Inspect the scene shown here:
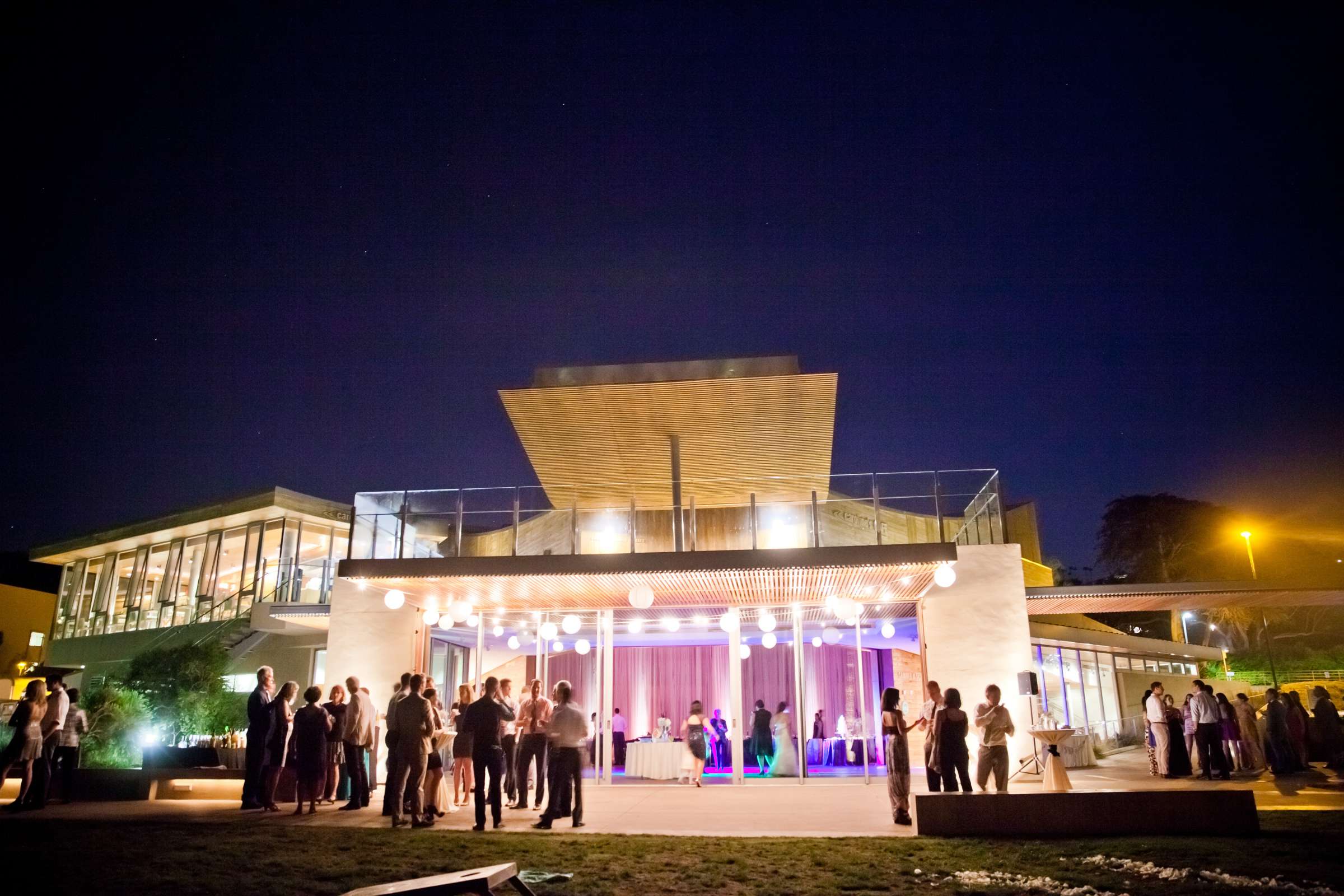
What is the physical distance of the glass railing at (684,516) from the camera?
46.1ft

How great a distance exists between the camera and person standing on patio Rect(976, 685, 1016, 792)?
10.1 m

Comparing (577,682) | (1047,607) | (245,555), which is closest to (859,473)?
(1047,607)

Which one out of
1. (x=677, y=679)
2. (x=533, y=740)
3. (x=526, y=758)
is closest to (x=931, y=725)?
(x=533, y=740)

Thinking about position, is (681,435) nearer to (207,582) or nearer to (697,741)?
(697,741)

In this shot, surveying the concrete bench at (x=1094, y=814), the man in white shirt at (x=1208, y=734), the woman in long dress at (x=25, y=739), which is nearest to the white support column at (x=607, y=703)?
the concrete bench at (x=1094, y=814)

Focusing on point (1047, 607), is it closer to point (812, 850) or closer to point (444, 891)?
point (812, 850)

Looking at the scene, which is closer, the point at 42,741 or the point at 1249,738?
the point at 42,741

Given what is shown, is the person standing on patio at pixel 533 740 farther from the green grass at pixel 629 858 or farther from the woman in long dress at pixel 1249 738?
the woman in long dress at pixel 1249 738

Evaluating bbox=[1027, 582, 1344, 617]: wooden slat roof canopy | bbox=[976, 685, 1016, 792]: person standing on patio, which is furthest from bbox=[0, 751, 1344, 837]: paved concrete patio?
bbox=[1027, 582, 1344, 617]: wooden slat roof canopy

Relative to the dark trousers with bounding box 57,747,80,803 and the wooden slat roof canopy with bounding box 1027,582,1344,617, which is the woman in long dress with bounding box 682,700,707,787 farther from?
the dark trousers with bounding box 57,747,80,803

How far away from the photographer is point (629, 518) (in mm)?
14367

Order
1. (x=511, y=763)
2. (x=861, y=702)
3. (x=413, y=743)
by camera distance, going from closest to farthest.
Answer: (x=413, y=743) → (x=511, y=763) → (x=861, y=702)

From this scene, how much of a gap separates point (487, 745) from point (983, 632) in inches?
336

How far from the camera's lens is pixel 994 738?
10.2 meters
